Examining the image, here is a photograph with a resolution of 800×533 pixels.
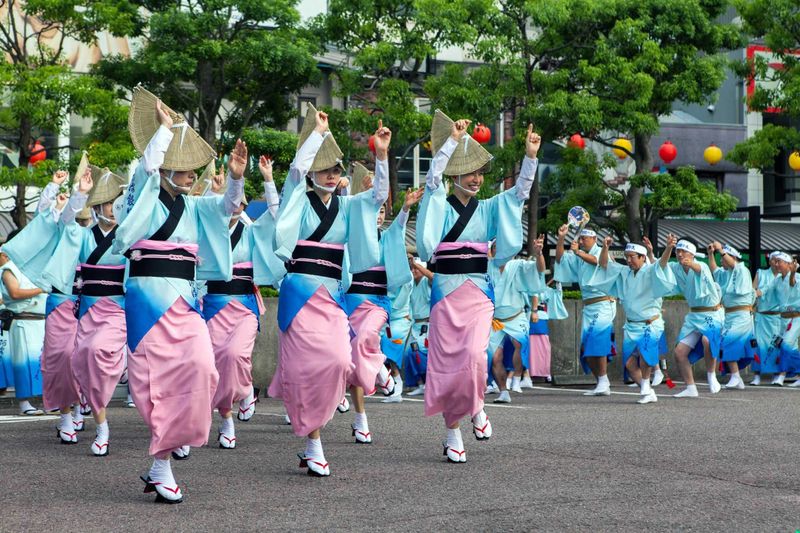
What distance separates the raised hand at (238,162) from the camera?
6629 millimetres

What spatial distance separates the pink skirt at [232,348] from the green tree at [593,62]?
33.1 ft

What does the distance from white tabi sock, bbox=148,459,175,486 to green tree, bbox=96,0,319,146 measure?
42.2ft

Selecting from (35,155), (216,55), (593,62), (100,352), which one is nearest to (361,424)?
(100,352)

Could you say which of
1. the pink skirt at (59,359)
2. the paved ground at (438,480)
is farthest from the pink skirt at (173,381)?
the pink skirt at (59,359)

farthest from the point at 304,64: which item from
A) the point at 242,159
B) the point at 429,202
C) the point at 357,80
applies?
the point at 242,159

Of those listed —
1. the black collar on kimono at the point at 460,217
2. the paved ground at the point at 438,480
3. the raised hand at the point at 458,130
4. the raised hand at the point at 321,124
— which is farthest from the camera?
the black collar on kimono at the point at 460,217

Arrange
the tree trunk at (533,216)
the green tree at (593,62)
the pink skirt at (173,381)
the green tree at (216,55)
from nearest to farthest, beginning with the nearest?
the pink skirt at (173,381), the green tree at (216,55), the green tree at (593,62), the tree trunk at (533,216)

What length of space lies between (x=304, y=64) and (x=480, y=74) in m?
2.95

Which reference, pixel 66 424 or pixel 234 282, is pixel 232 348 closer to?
pixel 234 282

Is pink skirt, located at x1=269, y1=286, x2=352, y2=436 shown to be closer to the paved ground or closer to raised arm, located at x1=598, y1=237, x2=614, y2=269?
the paved ground

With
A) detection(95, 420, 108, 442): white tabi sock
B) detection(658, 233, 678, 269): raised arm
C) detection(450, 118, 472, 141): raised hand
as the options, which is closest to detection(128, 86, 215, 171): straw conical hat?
detection(450, 118, 472, 141): raised hand

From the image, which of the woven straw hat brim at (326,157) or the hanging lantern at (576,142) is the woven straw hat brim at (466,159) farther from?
the hanging lantern at (576,142)

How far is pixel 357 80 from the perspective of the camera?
63.4ft

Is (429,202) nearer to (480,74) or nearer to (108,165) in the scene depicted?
(108,165)
